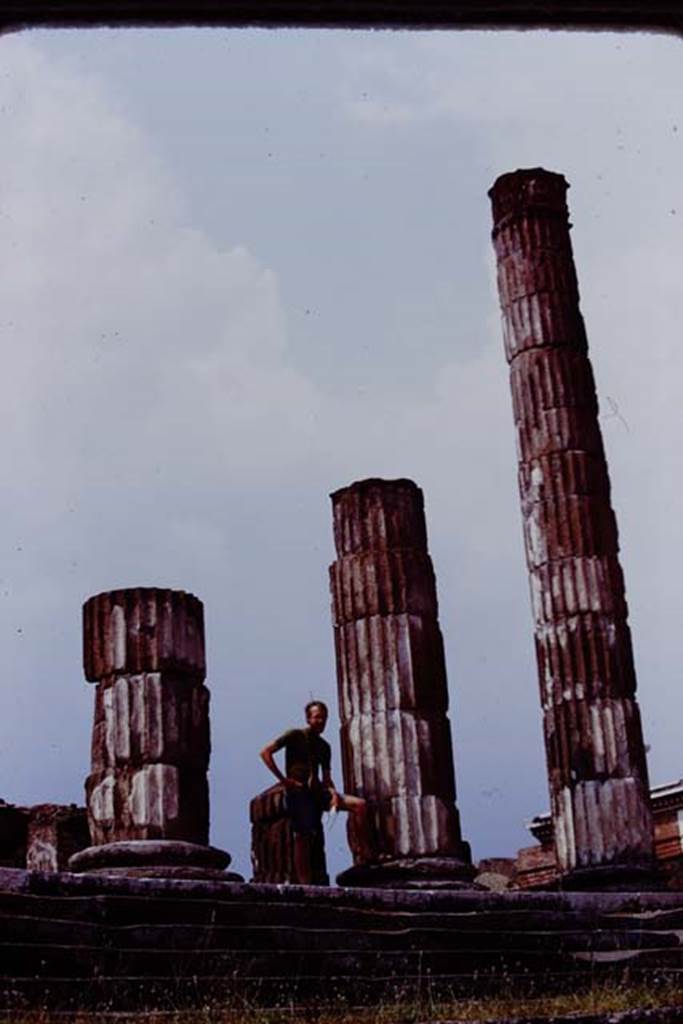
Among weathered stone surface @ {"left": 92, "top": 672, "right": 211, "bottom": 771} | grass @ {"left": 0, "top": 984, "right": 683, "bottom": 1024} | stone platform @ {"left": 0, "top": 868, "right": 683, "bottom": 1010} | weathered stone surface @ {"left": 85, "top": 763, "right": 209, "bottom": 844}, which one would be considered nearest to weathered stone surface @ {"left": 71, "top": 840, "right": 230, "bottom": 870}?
weathered stone surface @ {"left": 85, "top": 763, "right": 209, "bottom": 844}

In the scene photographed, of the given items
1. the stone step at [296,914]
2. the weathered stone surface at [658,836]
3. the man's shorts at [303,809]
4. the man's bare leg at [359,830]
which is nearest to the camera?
the stone step at [296,914]

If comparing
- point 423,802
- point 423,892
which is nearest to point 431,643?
point 423,802

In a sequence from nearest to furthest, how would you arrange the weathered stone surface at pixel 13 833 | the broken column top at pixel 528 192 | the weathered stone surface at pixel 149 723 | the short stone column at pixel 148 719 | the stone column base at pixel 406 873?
the short stone column at pixel 148 719
the weathered stone surface at pixel 149 723
the stone column base at pixel 406 873
the broken column top at pixel 528 192
the weathered stone surface at pixel 13 833

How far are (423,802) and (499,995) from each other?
159 inches

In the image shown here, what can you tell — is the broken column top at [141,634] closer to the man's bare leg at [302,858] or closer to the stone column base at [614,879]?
the man's bare leg at [302,858]

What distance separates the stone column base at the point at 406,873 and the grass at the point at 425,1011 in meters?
3.50

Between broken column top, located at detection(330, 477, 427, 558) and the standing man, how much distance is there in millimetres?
2034

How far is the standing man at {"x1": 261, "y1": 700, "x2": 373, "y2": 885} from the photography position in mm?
11836

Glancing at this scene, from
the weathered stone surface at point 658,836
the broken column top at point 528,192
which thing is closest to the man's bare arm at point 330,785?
the broken column top at point 528,192

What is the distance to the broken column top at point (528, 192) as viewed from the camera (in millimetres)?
14797

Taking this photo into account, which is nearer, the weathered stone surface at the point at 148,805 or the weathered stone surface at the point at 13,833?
the weathered stone surface at the point at 148,805

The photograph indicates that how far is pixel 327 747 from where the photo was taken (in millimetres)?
12117

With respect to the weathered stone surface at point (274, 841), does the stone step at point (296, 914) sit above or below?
below

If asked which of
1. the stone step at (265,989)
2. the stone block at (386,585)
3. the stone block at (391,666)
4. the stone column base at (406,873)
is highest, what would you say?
the stone block at (386,585)
